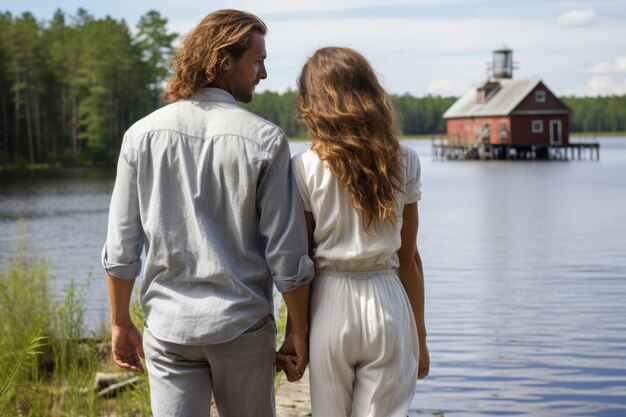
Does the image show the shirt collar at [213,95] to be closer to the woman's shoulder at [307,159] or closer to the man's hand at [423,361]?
the woman's shoulder at [307,159]

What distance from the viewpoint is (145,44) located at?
83750 mm

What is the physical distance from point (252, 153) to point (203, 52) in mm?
357

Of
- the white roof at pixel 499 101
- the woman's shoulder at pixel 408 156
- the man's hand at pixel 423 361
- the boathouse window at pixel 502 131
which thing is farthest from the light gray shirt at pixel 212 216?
the boathouse window at pixel 502 131

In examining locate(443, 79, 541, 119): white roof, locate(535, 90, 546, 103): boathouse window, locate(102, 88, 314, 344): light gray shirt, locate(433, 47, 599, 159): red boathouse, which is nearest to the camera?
locate(102, 88, 314, 344): light gray shirt

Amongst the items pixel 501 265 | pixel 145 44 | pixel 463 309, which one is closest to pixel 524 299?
pixel 463 309

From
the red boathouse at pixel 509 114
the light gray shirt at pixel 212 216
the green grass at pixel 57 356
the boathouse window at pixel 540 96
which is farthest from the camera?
the red boathouse at pixel 509 114

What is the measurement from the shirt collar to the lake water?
5317 millimetres

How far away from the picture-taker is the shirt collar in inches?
121

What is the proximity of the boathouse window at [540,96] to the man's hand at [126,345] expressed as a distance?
6869 centimetres

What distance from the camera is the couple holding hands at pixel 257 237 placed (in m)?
2.97

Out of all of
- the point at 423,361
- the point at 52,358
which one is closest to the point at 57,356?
the point at 52,358

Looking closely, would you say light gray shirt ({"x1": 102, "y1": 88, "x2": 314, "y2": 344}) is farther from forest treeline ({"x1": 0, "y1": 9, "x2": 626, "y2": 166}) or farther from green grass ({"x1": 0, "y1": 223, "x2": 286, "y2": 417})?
forest treeline ({"x1": 0, "y1": 9, "x2": 626, "y2": 166})

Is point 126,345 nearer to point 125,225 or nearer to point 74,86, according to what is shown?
point 125,225

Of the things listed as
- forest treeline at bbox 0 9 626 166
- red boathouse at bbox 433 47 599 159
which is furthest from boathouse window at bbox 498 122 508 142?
forest treeline at bbox 0 9 626 166
